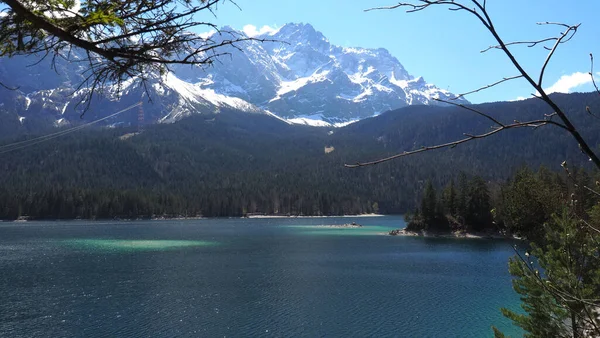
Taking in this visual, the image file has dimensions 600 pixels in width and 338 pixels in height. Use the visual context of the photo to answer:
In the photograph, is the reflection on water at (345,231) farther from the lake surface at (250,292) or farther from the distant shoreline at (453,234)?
the lake surface at (250,292)

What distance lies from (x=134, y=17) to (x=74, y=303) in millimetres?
37290

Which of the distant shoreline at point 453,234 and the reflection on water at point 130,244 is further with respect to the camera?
the distant shoreline at point 453,234

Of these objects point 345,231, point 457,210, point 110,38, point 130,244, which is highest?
point 110,38

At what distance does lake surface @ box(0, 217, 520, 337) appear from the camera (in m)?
29.3

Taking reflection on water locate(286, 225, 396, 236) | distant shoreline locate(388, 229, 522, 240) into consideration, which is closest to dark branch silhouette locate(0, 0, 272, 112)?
distant shoreline locate(388, 229, 522, 240)

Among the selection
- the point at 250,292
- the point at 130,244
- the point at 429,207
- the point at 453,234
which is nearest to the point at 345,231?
the point at 429,207

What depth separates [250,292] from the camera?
40.2 meters

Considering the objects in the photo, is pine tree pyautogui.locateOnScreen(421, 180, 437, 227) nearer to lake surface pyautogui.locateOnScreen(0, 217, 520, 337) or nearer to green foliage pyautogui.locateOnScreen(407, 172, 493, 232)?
green foliage pyautogui.locateOnScreen(407, 172, 493, 232)

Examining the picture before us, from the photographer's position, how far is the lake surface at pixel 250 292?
29344 mm

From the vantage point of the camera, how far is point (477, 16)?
2.00m

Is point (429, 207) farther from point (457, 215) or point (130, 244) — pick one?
point (130, 244)

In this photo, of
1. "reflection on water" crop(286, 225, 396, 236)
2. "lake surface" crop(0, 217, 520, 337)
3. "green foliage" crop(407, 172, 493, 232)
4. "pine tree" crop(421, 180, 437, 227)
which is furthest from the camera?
"reflection on water" crop(286, 225, 396, 236)

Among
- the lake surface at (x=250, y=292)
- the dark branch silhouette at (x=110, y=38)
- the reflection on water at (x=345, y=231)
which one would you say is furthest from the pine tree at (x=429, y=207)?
the dark branch silhouette at (x=110, y=38)

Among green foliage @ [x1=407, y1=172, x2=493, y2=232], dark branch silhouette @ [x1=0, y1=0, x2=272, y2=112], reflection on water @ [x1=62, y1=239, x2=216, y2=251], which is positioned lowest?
reflection on water @ [x1=62, y1=239, x2=216, y2=251]
